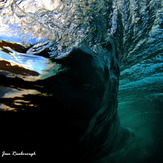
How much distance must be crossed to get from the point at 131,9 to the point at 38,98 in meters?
5.78

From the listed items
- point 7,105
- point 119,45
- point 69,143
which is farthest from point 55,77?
point 119,45

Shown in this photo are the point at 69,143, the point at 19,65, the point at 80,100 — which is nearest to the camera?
the point at 19,65

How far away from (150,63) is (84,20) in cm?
850

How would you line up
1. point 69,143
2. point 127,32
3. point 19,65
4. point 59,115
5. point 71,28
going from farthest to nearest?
point 127,32
point 69,143
point 59,115
point 71,28
point 19,65

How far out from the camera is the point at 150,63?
35.1 feet

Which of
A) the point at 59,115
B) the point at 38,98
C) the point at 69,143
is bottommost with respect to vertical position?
the point at 69,143

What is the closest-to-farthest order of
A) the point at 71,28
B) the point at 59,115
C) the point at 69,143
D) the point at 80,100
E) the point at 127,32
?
the point at 71,28
the point at 59,115
the point at 80,100
the point at 69,143
the point at 127,32

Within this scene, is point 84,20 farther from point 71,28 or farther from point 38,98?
point 38,98

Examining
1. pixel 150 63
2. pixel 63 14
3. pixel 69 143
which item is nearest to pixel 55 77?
pixel 63 14

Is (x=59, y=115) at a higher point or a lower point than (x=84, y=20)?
lower

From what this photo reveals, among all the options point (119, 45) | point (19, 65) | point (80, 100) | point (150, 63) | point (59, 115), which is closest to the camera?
point (19, 65)

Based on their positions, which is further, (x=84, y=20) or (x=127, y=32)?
(x=127, y=32)

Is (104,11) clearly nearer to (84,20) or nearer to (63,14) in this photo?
(84,20)

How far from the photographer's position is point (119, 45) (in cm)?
721
